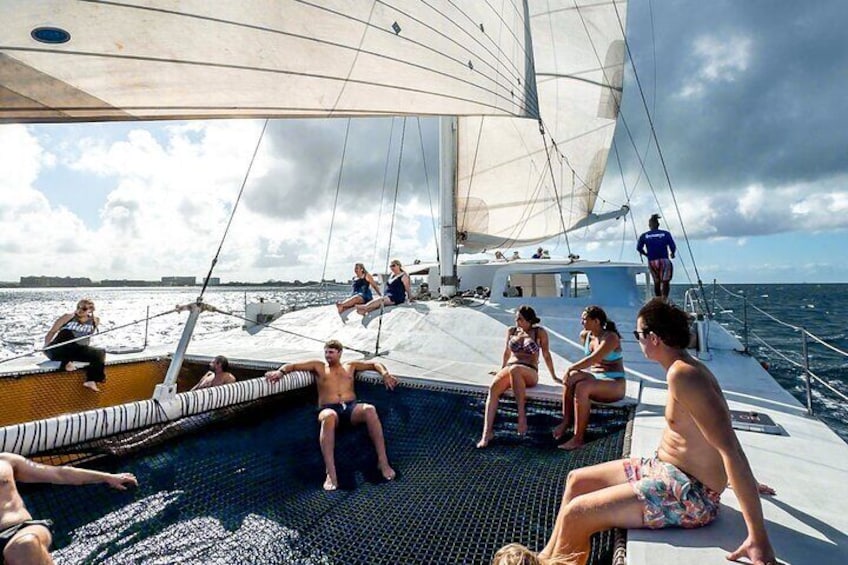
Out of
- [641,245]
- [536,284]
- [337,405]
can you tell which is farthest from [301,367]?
[536,284]

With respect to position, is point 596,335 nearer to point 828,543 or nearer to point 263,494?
point 828,543

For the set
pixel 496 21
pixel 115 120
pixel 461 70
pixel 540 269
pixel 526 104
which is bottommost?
pixel 540 269

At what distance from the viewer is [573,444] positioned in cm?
373

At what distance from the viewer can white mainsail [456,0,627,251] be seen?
12156 mm

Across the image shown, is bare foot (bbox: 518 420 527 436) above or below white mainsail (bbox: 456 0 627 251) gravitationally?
below

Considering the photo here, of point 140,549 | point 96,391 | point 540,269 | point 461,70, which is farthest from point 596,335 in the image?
point 96,391

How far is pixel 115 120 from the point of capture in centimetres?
267

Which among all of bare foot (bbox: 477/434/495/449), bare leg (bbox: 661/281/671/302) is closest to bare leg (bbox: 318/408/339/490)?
bare foot (bbox: 477/434/495/449)

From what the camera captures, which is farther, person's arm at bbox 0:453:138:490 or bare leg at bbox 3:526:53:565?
person's arm at bbox 0:453:138:490

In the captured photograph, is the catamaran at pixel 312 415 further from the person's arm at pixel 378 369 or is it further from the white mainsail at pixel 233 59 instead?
the person's arm at pixel 378 369

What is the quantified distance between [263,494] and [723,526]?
3065mm

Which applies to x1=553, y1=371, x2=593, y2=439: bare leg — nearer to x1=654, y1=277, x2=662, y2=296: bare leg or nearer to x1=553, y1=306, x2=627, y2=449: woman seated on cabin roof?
x1=553, y1=306, x2=627, y2=449: woman seated on cabin roof

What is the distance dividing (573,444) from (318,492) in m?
2.18

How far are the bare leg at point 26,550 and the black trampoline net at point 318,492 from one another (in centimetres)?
58
